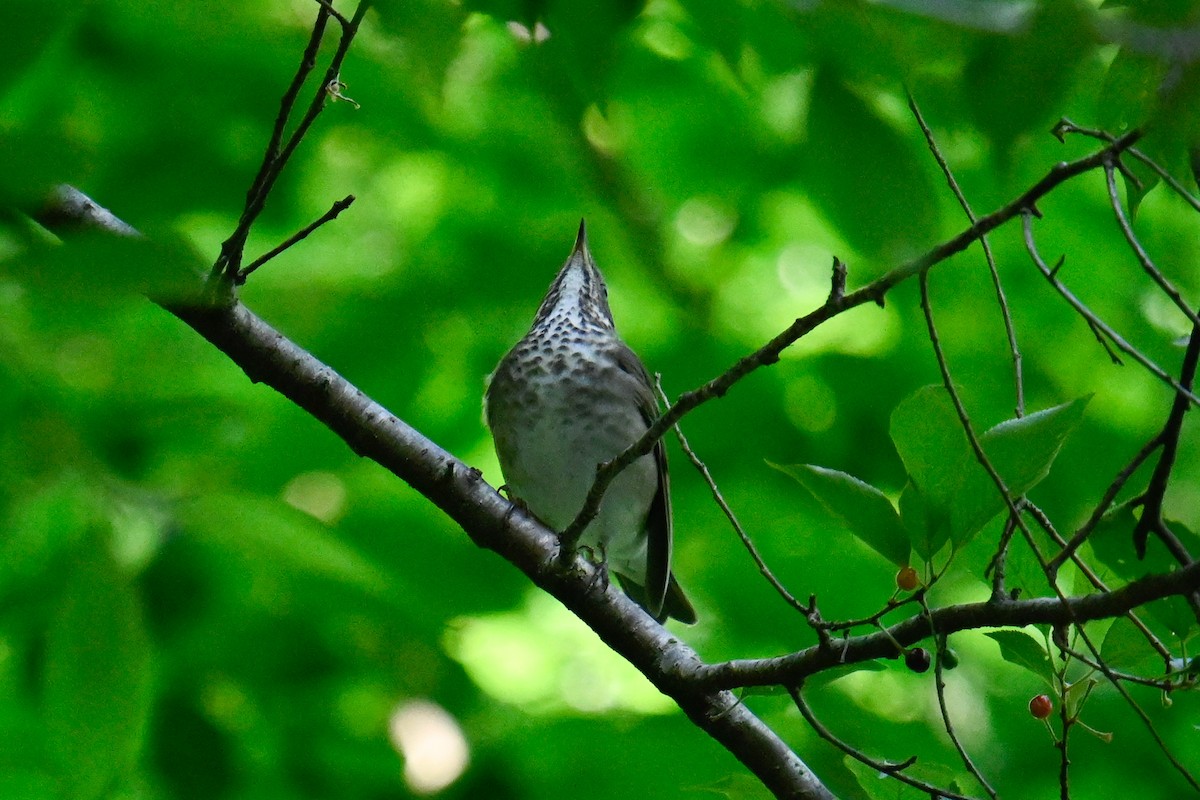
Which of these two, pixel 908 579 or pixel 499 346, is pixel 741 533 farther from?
pixel 499 346

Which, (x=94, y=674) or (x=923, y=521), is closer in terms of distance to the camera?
(x=94, y=674)

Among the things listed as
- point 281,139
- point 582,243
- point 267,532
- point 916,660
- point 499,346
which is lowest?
point 267,532

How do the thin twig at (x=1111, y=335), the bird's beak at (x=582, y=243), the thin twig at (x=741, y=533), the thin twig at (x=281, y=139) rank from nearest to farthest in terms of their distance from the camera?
1. the thin twig at (x=1111, y=335)
2. the thin twig at (x=281, y=139)
3. the thin twig at (x=741, y=533)
4. the bird's beak at (x=582, y=243)

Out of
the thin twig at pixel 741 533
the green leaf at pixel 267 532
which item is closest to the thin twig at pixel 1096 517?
the thin twig at pixel 741 533

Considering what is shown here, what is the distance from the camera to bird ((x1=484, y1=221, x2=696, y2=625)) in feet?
13.1

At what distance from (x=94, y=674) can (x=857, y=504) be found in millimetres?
1148

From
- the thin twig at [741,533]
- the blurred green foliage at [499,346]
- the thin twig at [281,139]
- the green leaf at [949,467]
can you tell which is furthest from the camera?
the thin twig at [741,533]

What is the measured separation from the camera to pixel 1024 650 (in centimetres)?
195

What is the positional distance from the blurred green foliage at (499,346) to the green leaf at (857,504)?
169 millimetres

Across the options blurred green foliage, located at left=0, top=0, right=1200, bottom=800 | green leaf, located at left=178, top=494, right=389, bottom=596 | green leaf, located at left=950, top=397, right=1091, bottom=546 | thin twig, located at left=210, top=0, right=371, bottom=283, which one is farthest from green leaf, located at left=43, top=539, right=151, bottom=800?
green leaf, located at left=950, top=397, right=1091, bottom=546

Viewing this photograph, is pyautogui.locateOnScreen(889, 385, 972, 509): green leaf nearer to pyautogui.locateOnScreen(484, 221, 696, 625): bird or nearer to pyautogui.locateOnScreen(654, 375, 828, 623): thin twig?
pyautogui.locateOnScreen(654, 375, 828, 623): thin twig

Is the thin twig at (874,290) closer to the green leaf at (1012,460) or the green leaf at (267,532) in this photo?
the green leaf at (1012,460)

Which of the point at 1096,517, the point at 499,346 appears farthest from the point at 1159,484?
the point at 499,346

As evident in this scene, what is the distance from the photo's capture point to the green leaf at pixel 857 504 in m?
1.83
